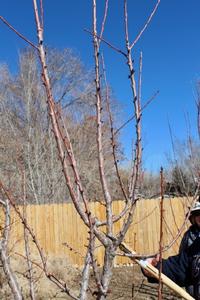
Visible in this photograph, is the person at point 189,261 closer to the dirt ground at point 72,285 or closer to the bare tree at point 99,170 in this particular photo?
the bare tree at point 99,170

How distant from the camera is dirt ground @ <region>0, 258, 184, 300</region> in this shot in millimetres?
9008

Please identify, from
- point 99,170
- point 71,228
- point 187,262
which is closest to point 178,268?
point 187,262

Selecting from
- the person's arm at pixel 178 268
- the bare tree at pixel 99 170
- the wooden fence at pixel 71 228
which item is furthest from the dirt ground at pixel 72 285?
the bare tree at pixel 99 170

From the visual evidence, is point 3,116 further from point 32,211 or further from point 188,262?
point 188,262

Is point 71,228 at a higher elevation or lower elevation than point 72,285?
higher

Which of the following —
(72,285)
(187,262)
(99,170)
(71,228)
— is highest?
(99,170)

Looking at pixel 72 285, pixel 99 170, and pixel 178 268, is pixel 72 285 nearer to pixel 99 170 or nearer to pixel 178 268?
pixel 178 268

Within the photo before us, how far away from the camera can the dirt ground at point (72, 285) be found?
29.6 ft

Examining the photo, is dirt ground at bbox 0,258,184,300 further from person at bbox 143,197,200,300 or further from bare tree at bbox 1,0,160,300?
bare tree at bbox 1,0,160,300

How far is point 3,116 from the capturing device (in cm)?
2278

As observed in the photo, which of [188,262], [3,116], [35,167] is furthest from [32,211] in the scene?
[188,262]

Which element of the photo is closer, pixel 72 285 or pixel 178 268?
pixel 178 268

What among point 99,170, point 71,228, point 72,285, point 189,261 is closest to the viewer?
point 99,170

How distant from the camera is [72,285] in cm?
1078
